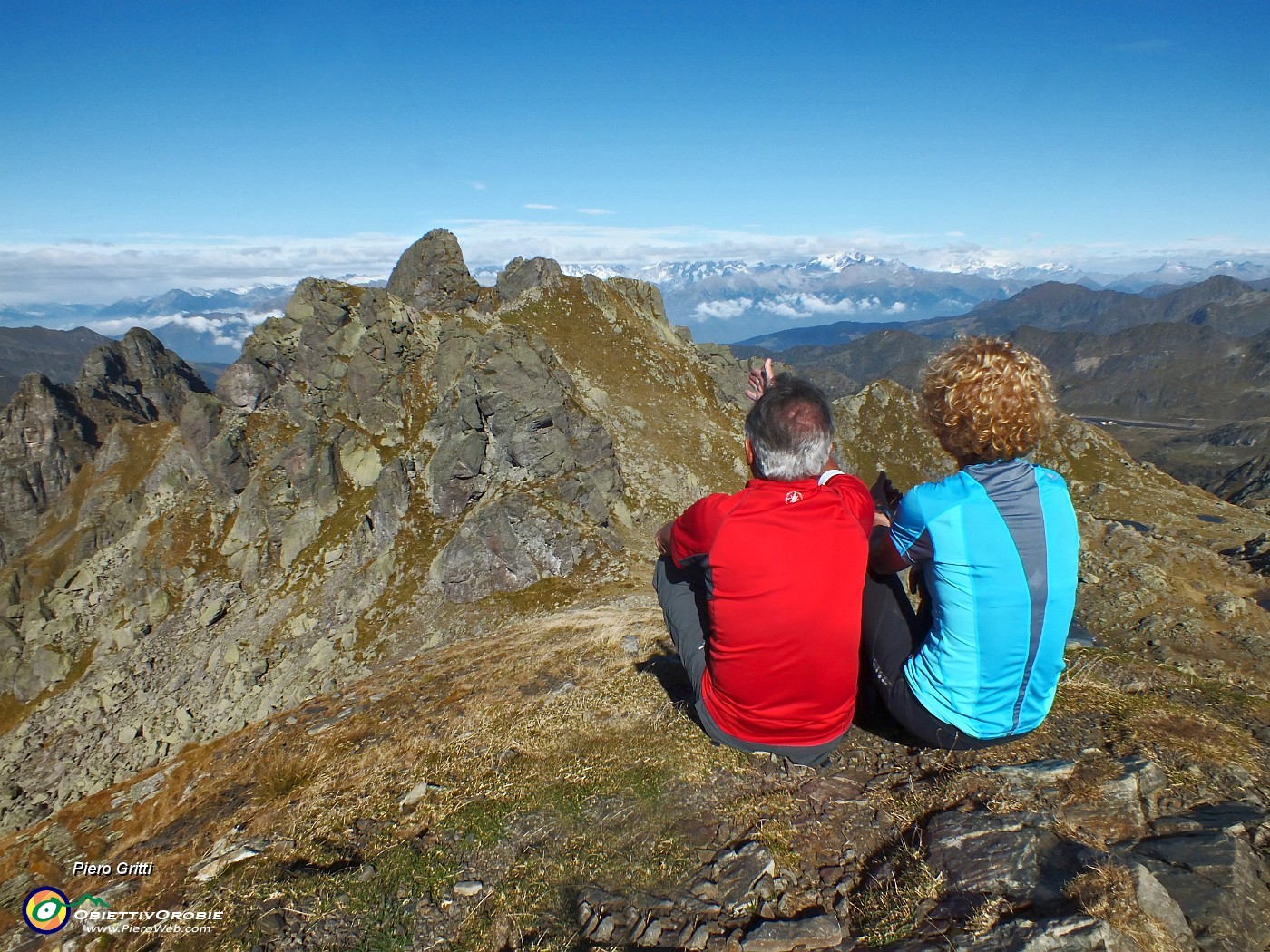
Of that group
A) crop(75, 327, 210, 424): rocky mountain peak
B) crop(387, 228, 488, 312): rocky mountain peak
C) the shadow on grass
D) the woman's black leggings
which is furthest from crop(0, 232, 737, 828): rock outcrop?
crop(75, 327, 210, 424): rocky mountain peak

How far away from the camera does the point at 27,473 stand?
11638 centimetres

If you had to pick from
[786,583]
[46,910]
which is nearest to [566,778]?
[786,583]

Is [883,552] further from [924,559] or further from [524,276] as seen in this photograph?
[524,276]

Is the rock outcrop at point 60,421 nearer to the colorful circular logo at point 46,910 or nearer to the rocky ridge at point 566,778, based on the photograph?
the rocky ridge at point 566,778

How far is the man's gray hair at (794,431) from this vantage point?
6430 mm

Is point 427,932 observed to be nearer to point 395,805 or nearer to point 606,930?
point 606,930

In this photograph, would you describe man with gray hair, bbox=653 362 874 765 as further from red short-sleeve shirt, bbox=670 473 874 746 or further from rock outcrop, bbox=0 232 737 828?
rock outcrop, bbox=0 232 737 828

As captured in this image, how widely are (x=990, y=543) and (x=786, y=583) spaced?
1975 millimetres

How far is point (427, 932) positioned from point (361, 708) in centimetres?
769

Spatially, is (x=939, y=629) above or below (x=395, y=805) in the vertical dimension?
above

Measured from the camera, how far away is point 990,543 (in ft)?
19.9

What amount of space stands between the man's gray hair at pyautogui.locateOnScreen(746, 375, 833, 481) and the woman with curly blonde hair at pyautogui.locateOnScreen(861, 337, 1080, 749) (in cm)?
105

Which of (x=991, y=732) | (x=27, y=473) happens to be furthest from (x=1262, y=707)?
(x=27, y=473)

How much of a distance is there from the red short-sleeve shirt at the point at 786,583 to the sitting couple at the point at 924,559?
2 centimetres
